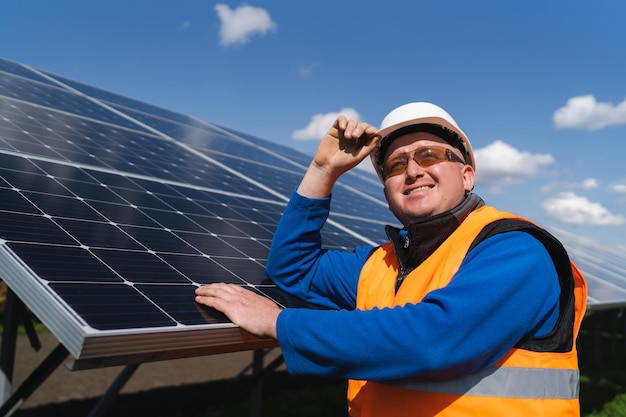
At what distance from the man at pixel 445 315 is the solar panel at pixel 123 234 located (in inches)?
13.5

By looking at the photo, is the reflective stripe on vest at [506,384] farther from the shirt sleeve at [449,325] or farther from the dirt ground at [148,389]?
the dirt ground at [148,389]

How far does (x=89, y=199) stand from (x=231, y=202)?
194 centimetres

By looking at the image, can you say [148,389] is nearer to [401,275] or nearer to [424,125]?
[401,275]

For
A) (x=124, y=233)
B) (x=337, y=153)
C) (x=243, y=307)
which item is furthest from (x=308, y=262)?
(x=124, y=233)

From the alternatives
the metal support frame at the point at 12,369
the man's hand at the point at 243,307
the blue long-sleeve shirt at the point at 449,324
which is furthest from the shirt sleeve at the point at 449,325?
the metal support frame at the point at 12,369

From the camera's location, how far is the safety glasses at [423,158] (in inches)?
110

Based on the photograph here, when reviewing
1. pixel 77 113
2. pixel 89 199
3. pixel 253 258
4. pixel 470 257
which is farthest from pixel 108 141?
pixel 470 257

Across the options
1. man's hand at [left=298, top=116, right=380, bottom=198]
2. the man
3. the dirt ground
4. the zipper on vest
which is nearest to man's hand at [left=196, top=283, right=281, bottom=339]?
the man

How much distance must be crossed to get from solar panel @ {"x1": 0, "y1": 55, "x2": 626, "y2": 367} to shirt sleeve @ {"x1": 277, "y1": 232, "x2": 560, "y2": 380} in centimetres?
55

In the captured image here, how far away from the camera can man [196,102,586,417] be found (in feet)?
6.47

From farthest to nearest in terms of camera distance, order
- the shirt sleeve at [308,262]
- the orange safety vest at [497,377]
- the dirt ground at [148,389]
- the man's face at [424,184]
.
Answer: the dirt ground at [148,389] < the shirt sleeve at [308,262] < the man's face at [424,184] < the orange safety vest at [497,377]

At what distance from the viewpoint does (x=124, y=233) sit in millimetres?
3299

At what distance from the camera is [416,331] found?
6.40ft

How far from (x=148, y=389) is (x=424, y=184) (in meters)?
8.71
